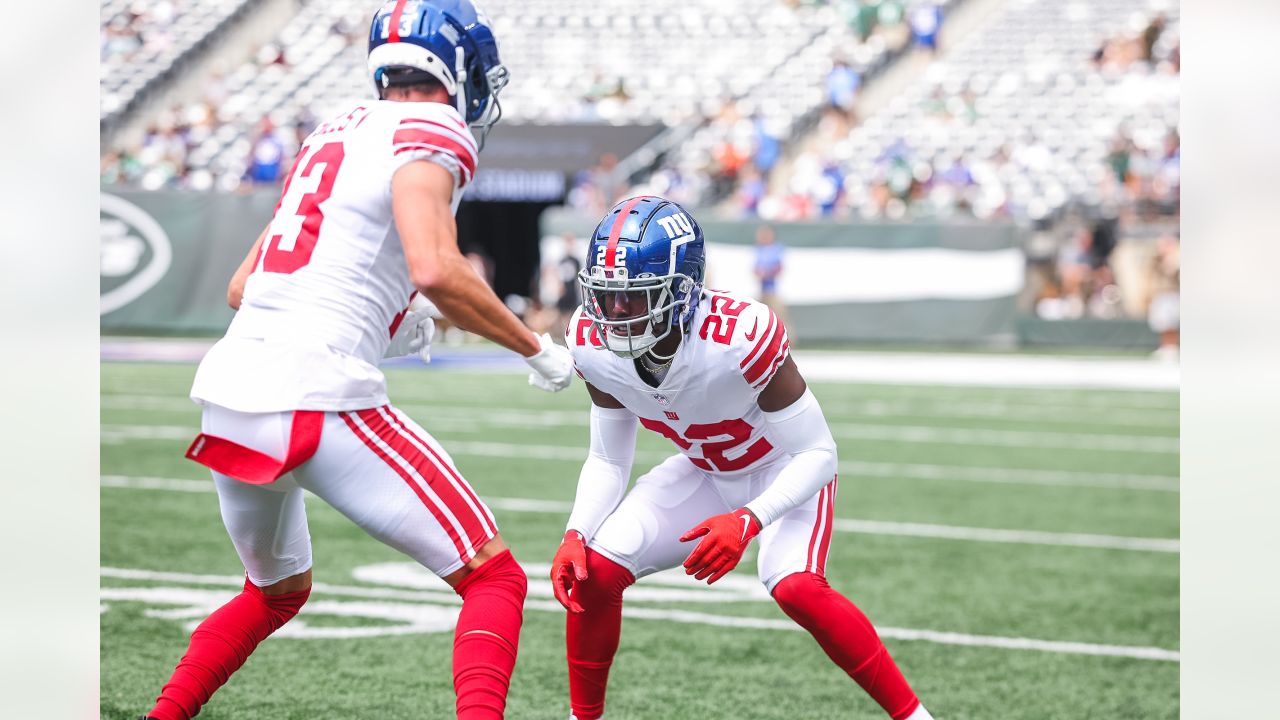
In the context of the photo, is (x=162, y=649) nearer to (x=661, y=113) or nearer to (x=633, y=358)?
(x=633, y=358)

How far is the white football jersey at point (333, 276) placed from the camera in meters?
2.81

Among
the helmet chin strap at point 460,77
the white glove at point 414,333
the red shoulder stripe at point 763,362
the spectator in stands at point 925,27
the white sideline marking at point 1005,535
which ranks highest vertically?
the spectator in stands at point 925,27

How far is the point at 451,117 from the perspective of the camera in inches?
115

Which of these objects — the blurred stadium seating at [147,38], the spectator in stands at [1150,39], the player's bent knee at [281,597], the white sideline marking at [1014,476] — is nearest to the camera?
the player's bent knee at [281,597]

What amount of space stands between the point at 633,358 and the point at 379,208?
800mm

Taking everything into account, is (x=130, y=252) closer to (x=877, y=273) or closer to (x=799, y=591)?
(x=877, y=273)

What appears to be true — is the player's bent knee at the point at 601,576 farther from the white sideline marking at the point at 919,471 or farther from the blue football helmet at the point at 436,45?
the white sideline marking at the point at 919,471

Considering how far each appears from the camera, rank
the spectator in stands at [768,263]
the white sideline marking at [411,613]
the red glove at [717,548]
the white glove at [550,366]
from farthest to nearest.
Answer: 1. the spectator in stands at [768,263]
2. the white sideline marking at [411,613]
3. the red glove at [717,548]
4. the white glove at [550,366]

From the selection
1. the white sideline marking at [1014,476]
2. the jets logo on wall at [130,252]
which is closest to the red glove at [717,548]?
the white sideline marking at [1014,476]

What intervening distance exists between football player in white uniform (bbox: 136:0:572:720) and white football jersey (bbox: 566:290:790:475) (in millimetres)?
416

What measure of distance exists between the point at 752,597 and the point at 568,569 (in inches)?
89.8

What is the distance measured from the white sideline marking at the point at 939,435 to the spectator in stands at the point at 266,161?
995 cm

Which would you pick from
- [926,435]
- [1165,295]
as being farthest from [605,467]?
[1165,295]
